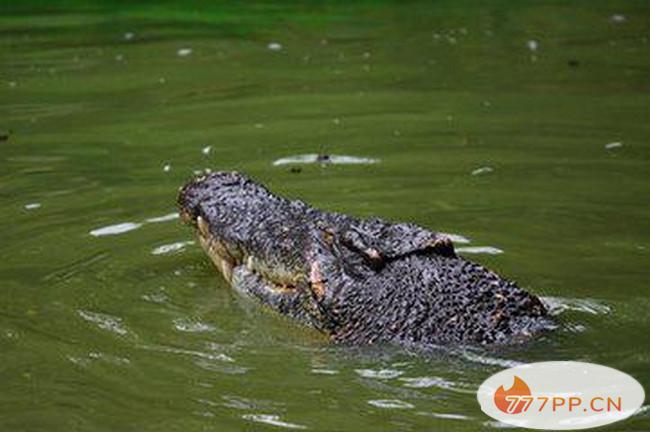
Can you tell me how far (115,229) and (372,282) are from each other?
99.1 inches

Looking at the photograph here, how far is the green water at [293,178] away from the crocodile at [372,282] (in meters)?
0.14

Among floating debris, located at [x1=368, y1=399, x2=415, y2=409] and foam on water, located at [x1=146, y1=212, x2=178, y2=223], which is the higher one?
floating debris, located at [x1=368, y1=399, x2=415, y2=409]

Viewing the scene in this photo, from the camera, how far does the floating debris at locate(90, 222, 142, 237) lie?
320 inches

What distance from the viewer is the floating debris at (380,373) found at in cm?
565

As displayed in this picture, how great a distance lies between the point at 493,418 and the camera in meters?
5.20

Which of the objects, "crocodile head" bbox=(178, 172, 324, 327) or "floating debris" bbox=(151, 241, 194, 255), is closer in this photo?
"crocodile head" bbox=(178, 172, 324, 327)

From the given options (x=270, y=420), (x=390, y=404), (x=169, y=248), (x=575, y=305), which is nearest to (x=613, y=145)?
(x=575, y=305)

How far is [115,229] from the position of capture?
8.21 metres

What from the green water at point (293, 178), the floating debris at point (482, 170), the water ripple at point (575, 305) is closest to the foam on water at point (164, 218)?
the green water at point (293, 178)

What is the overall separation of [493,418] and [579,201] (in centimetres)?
360

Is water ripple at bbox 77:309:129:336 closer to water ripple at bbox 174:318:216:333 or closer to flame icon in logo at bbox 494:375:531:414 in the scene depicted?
water ripple at bbox 174:318:216:333

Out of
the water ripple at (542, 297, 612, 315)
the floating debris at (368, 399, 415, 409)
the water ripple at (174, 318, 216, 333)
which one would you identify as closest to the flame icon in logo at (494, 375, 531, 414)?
the floating debris at (368, 399, 415, 409)

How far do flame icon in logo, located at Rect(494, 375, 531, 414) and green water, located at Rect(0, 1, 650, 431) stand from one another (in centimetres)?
12

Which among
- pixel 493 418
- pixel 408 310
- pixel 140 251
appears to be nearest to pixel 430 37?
pixel 140 251
